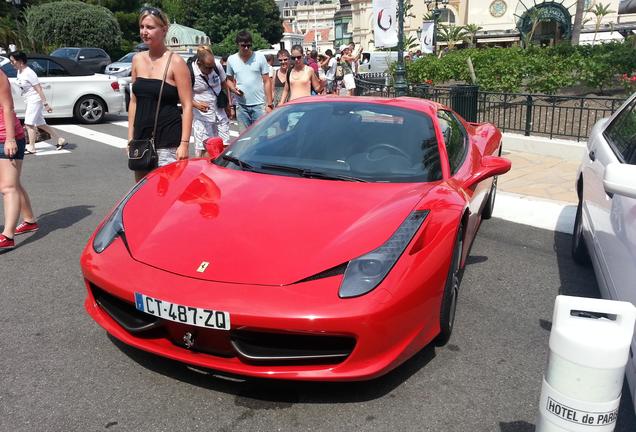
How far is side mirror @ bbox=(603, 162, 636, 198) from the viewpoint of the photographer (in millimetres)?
2207

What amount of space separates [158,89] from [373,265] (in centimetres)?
264

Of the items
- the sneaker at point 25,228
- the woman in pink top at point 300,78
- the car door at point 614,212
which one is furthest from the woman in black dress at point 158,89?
the woman in pink top at point 300,78

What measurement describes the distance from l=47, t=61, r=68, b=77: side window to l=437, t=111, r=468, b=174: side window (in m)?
10.9

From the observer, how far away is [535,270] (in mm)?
4488

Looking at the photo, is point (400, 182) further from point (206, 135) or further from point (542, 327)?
point (206, 135)

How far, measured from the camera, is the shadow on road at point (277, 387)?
8.88 feet

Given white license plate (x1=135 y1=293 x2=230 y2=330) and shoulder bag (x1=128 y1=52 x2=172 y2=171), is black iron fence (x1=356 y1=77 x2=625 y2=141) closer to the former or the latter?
shoulder bag (x1=128 y1=52 x2=172 y2=171)

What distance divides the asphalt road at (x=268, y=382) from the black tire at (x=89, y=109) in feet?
31.1

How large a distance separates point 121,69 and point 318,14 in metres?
176

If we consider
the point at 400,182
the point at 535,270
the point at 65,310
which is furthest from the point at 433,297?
the point at 65,310

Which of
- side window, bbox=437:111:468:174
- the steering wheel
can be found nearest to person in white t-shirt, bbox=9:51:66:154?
side window, bbox=437:111:468:174

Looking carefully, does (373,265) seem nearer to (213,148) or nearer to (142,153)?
(213,148)

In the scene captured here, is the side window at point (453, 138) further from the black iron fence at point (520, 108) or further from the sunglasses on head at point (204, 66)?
the black iron fence at point (520, 108)

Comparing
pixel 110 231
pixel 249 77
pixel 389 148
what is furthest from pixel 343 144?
pixel 249 77
